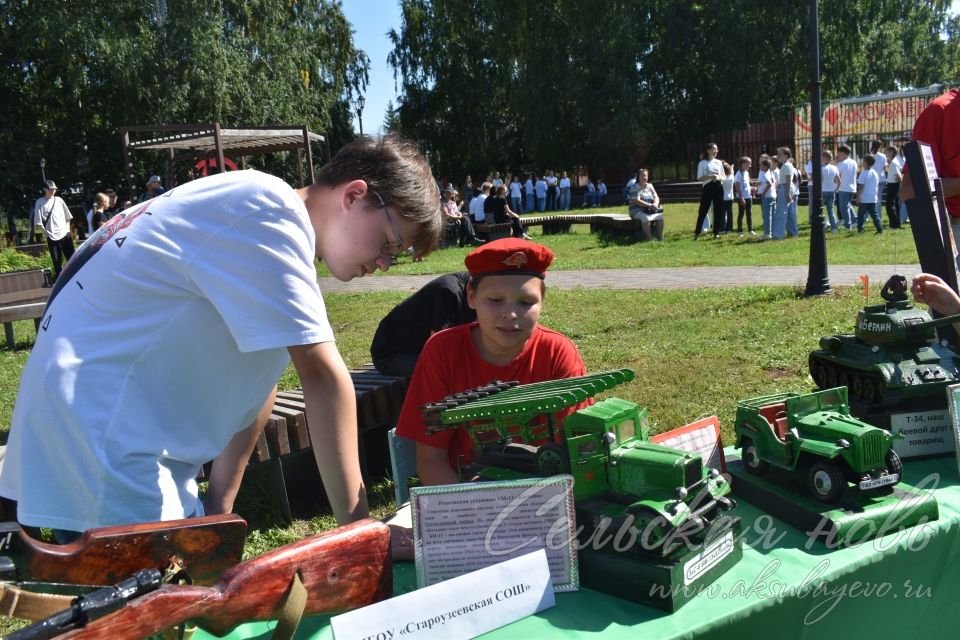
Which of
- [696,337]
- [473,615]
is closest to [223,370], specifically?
[473,615]

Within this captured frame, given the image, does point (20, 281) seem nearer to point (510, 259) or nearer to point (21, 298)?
point (21, 298)

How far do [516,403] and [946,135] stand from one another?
2.65 meters

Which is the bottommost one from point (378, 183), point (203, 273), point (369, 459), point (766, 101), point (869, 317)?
point (369, 459)

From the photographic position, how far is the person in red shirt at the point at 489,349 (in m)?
2.37

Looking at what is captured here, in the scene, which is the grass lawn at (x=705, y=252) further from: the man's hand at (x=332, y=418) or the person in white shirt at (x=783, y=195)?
the man's hand at (x=332, y=418)

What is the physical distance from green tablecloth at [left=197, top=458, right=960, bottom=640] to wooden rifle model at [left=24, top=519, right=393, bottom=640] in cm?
22

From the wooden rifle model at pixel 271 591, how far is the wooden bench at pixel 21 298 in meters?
5.55

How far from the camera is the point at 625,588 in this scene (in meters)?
1.63

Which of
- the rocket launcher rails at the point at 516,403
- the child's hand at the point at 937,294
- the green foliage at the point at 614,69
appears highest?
the green foliage at the point at 614,69

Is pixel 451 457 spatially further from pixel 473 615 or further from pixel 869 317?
pixel 869 317

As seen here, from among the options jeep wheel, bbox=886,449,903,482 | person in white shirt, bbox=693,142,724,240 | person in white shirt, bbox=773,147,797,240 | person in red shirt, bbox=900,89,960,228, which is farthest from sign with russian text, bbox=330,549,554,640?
person in white shirt, bbox=693,142,724,240

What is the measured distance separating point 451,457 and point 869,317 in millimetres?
1256

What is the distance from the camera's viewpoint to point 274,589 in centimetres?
136

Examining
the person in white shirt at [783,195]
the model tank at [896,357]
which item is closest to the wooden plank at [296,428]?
the model tank at [896,357]
